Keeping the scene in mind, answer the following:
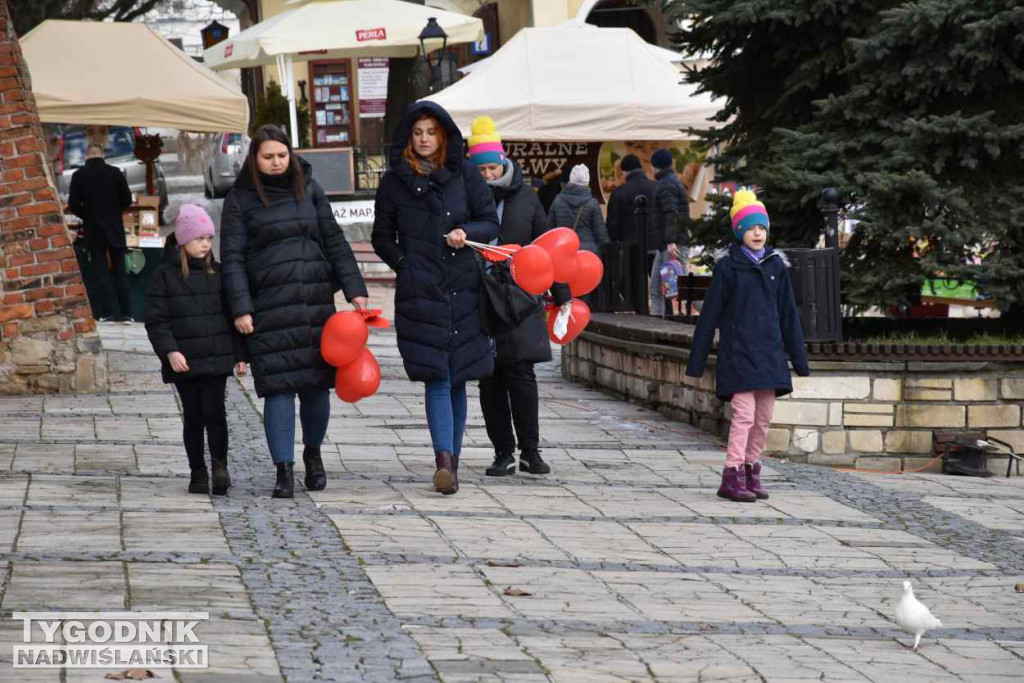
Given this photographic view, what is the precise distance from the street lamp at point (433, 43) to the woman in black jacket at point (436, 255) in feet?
50.5

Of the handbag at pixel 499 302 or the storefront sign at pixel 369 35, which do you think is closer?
the handbag at pixel 499 302

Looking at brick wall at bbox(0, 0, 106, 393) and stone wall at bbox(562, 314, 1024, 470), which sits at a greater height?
brick wall at bbox(0, 0, 106, 393)

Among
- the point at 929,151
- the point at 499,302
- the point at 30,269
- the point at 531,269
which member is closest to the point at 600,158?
the point at 929,151

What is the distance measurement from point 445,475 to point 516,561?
4.67 feet

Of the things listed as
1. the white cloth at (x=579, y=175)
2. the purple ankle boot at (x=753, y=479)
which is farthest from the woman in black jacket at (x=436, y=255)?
the white cloth at (x=579, y=175)

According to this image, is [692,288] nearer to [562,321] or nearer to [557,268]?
[562,321]

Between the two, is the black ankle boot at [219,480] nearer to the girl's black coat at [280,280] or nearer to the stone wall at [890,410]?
the girl's black coat at [280,280]

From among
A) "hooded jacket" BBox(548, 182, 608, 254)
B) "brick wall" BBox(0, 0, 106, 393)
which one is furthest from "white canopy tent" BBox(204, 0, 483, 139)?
"brick wall" BBox(0, 0, 106, 393)

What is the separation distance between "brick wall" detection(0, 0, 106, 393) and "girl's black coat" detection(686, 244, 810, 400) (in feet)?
16.9

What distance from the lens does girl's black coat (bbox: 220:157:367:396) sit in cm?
823

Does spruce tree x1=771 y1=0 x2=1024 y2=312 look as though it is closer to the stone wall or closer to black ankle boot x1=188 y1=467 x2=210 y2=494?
the stone wall

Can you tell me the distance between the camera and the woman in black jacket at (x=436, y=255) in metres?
8.45

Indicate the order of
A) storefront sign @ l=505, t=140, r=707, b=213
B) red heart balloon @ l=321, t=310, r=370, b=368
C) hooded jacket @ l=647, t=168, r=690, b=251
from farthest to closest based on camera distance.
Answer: storefront sign @ l=505, t=140, r=707, b=213
hooded jacket @ l=647, t=168, r=690, b=251
red heart balloon @ l=321, t=310, r=370, b=368

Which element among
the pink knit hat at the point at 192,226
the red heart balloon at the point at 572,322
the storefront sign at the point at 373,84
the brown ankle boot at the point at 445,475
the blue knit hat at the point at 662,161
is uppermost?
the storefront sign at the point at 373,84
